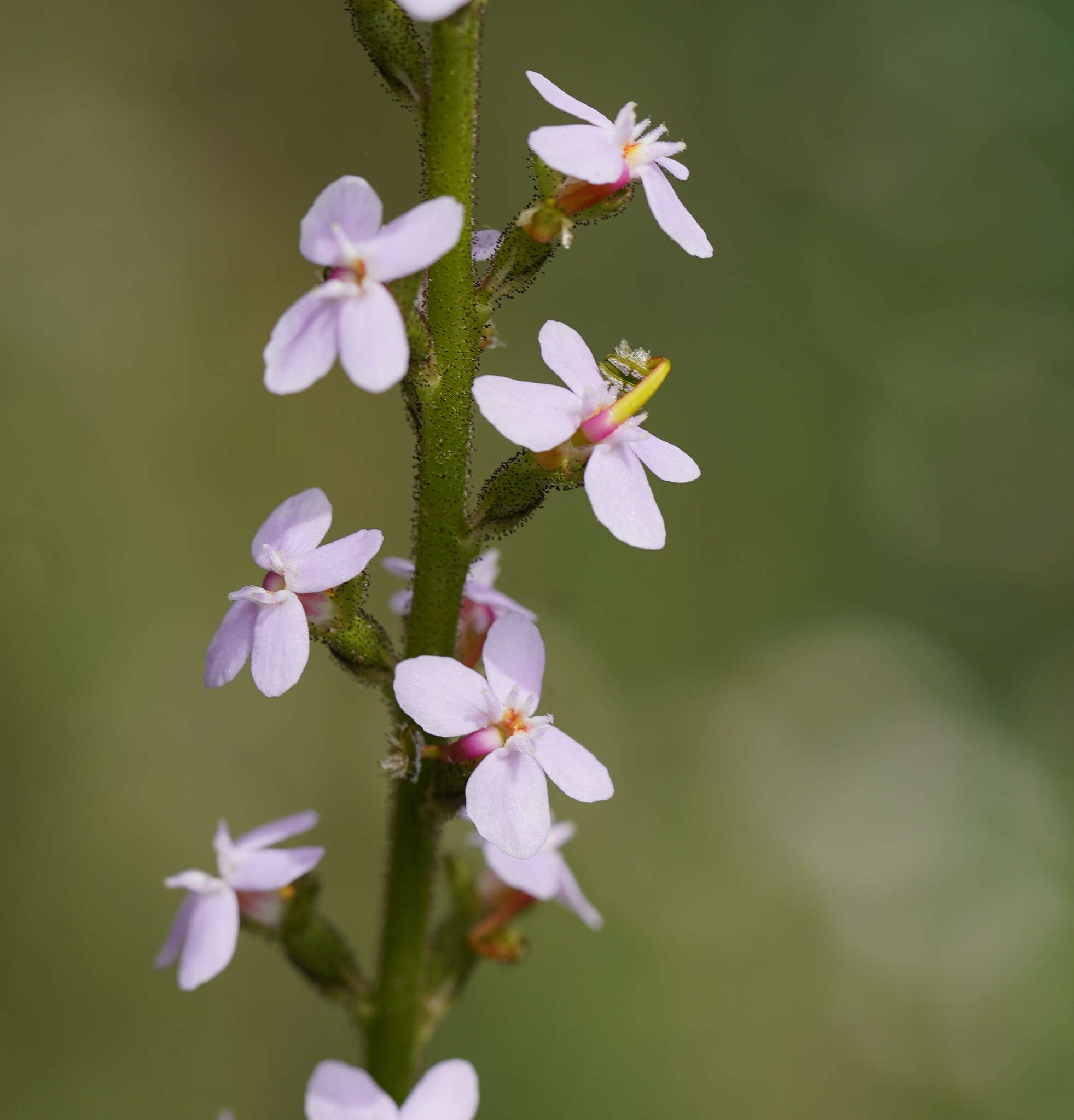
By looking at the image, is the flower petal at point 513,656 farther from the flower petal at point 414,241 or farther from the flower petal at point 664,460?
the flower petal at point 414,241

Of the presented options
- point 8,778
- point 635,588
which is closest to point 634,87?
point 635,588

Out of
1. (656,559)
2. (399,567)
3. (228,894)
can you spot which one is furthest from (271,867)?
(656,559)

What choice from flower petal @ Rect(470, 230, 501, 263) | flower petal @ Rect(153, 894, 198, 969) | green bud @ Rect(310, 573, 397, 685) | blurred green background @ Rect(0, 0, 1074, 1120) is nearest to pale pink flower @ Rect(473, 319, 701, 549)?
flower petal @ Rect(470, 230, 501, 263)

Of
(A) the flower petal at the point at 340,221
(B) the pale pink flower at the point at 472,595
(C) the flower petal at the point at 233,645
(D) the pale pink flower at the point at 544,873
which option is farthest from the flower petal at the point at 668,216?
(D) the pale pink flower at the point at 544,873

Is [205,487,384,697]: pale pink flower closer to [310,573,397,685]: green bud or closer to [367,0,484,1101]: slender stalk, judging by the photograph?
[310,573,397,685]: green bud

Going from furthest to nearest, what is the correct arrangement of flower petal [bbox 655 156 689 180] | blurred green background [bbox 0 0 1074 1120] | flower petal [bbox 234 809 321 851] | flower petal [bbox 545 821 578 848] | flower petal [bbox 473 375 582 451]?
1. blurred green background [bbox 0 0 1074 1120]
2. flower petal [bbox 545 821 578 848]
3. flower petal [bbox 234 809 321 851]
4. flower petal [bbox 655 156 689 180]
5. flower petal [bbox 473 375 582 451]

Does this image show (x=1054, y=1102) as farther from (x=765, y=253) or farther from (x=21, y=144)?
(x=21, y=144)

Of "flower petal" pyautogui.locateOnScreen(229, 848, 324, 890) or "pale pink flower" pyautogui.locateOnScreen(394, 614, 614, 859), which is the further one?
"flower petal" pyautogui.locateOnScreen(229, 848, 324, 890)
